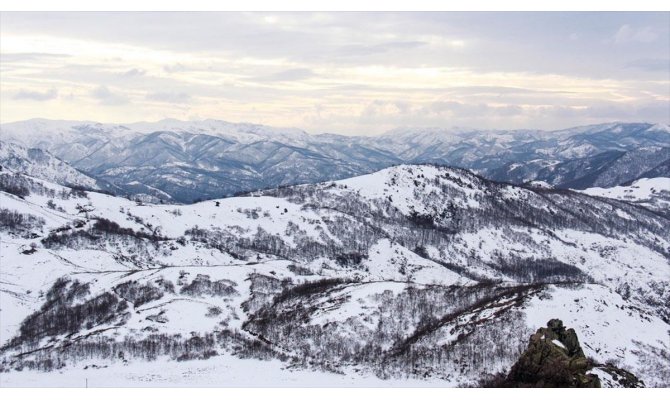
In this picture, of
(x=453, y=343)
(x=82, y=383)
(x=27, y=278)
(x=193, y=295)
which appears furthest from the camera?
(x=27, y=278)

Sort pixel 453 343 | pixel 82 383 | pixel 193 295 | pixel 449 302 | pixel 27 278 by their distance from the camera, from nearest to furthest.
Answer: pixel 82 383 < pixel 453 343 < pixel 449 302 < pixel 193 295 < pixel 27 278

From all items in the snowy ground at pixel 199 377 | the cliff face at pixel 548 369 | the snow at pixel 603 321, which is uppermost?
the cliff face at pixel 548 369

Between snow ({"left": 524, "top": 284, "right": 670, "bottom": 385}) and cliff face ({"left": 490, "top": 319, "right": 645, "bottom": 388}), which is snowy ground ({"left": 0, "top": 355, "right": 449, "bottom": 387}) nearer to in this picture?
cliff face ({"left": 490, "top": 319, "right": 645, "bottom": 388})

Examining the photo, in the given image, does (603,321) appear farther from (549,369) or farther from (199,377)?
(199,377)

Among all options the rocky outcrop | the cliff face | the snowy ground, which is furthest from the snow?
the rocky outcrop

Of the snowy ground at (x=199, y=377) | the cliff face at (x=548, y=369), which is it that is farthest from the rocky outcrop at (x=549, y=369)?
the snowy ground at (x=199, y=377)

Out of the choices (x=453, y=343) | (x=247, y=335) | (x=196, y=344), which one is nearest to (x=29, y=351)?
(x=196, y=344)

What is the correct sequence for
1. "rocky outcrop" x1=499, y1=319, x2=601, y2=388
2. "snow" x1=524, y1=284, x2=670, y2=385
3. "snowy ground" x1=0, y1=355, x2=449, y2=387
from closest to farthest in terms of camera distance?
"rocky outcrop" x1=499, y1=319, x2=601, y2=388
"snowy ground" x1=0, y1=355, x2=449, y2=387
"snow" x1=524, y1=284, x2=670, y2=385

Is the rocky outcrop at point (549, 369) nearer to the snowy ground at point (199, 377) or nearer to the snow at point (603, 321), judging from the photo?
the snowy ground at point (199, 377)

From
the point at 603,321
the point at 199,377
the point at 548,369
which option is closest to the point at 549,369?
the point at 548,369

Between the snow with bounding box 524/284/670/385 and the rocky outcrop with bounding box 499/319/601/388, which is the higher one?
the rocky outcrop with bounding box 499/319/601/388

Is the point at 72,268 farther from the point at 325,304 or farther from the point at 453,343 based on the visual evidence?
the point at 453,343
